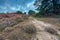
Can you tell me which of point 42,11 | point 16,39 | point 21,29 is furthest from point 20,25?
point 42,11

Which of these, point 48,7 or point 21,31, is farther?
point 48,7

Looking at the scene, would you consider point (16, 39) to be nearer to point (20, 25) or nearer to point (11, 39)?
point (11, 39)

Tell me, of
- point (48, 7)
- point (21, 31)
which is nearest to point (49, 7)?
point (48, 7)

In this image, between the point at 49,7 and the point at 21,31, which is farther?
the point at 49,7

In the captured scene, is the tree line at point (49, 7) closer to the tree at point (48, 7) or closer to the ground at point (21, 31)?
the tree at point (48, 7)

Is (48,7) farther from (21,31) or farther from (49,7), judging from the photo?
(21,31)

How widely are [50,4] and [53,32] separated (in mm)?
16381

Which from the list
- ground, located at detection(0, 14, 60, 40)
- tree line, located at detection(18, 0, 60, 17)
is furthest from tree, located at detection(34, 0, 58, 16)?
ground, located at detection(0, 14, 60, 40)

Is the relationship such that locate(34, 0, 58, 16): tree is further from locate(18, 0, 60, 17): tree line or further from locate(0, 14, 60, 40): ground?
locate(0, 14, 60, 40): ground

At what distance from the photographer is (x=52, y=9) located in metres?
29.9

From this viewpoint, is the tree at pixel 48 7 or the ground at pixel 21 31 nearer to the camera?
the ground at pixel 21 31

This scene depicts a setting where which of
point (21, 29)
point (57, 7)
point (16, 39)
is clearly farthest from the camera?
point (57, 7)

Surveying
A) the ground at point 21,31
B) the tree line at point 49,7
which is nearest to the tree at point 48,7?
the tree line at point 49,7

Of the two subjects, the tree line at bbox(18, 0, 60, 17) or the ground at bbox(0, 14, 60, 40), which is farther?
the tree line at bbox(18, 0, 60, 17)
